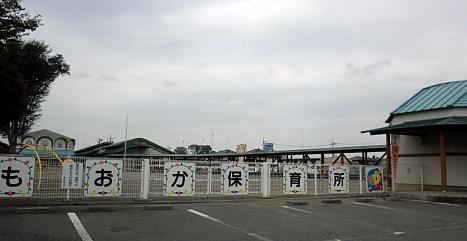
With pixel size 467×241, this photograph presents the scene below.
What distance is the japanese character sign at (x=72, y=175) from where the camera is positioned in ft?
37.7

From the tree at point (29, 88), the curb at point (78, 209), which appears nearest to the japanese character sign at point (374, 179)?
the curb at point (78, 209)

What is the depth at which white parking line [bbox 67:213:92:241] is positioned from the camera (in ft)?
23.8

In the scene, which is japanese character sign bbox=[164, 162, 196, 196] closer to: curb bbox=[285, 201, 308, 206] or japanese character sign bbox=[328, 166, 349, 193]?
curb bbox=[285, 201, 308, 206]

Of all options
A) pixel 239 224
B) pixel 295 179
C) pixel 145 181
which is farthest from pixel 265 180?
pixel 239 224

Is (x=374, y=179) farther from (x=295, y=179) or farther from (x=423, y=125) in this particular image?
(x=295, y=179)

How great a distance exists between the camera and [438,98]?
20.4m

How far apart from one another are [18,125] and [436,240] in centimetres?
3679

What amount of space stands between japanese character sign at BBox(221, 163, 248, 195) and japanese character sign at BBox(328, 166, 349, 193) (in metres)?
4.05

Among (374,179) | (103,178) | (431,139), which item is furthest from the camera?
(431,139)

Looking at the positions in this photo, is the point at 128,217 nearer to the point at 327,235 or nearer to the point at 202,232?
the point at 202,232

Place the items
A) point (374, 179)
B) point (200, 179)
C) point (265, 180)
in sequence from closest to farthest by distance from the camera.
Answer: point (200, 179), point (265, 180), point (374, 179)

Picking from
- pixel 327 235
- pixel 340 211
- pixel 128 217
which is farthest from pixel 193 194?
pixel 327 235

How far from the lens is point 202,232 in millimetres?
8055

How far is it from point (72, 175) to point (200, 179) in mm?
4283
